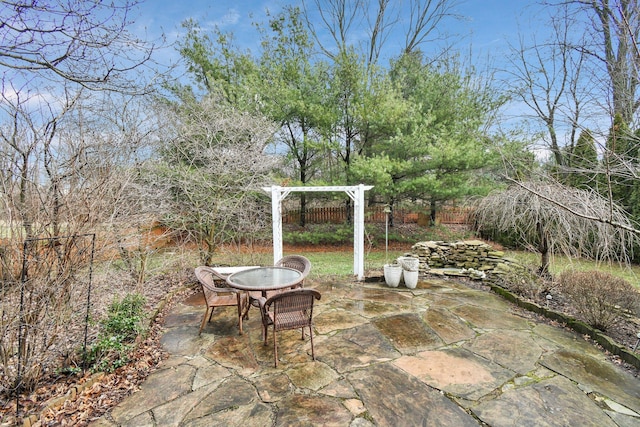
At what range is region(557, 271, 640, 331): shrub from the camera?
11.2 ft

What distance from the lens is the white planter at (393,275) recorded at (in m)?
5.40

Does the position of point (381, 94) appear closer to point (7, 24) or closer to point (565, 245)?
point (565, 245)

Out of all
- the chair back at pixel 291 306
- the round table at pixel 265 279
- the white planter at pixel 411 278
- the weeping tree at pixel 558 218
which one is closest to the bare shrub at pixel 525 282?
the weeping tree at pixel 558 218

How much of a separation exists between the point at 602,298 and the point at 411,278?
2.57m

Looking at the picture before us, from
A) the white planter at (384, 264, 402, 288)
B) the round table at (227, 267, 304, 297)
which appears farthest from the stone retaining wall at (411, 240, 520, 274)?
the round table at (227, 267, 304, 297)

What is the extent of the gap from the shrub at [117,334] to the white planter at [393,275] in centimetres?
409

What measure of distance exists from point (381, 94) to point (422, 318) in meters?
6.41

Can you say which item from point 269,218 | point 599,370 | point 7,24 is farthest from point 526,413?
point 269,218

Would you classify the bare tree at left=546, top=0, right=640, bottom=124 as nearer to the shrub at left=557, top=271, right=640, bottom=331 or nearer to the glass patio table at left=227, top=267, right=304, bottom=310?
the shrub at left=557, top=271, right=640, bottom=331

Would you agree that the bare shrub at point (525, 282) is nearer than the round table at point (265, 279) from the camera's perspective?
No

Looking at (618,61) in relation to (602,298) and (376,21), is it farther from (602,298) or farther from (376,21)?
(376,21)

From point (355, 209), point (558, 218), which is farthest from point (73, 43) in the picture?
point (558, 218)

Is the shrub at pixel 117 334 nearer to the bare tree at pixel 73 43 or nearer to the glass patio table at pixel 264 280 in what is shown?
the glass patio table at pixel 264 280

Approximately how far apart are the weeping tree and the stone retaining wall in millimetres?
883
